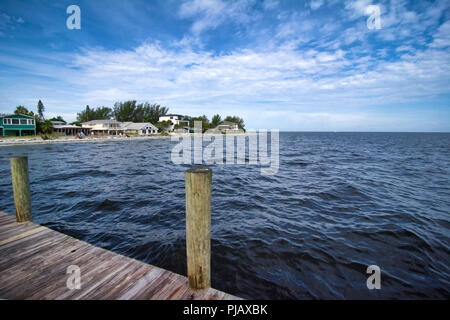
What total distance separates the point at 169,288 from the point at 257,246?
3.51m

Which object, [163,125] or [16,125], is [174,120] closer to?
[163,125]

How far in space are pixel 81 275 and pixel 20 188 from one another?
3.38 meters

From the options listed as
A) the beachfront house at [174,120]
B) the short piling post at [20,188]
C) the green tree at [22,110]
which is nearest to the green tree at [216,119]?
the beachfront house at [174,120]

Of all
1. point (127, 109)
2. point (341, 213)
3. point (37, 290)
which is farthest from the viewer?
point (127, 109)

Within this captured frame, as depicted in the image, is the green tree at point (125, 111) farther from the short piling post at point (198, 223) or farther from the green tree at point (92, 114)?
A: the short piling post at point (198, 223)

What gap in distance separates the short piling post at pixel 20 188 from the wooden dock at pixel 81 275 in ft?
2.64

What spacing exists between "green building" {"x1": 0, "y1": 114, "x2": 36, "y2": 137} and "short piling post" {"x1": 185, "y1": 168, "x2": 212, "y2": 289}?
231 ft

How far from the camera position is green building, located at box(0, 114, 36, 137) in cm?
4997

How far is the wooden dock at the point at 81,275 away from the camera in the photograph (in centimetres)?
296

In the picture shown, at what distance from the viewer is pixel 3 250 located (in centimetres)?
396

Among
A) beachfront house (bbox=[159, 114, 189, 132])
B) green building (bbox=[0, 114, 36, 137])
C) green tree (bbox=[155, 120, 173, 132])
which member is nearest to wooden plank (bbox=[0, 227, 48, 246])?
green building (bbox=[0, 114, 36, 137])

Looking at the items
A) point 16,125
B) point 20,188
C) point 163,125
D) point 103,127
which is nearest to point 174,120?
point 163,125

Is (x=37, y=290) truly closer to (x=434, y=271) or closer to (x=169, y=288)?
(x=169, y=288)

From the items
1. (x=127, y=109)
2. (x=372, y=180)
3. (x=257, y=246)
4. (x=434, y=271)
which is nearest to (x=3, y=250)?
(x=257, y=246)
